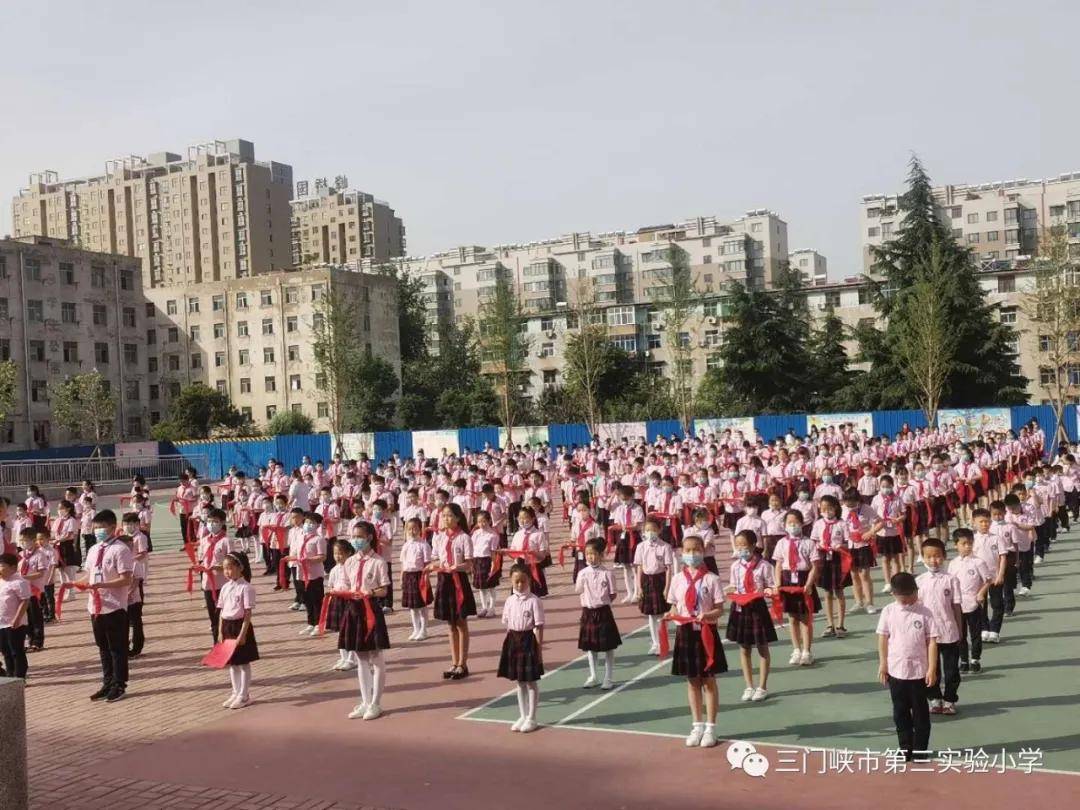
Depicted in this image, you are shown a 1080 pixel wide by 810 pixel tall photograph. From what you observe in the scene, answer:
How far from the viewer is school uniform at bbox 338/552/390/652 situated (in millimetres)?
9578

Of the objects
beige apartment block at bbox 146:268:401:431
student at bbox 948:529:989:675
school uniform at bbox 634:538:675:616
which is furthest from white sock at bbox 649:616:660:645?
beige apartment block at bbox 146:268:401:431

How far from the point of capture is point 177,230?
367 feet

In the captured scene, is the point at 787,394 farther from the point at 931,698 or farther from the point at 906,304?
the point at 931,698

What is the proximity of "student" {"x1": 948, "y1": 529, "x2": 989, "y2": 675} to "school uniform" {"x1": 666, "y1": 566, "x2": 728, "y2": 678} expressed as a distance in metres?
2.37

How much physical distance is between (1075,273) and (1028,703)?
34.4 metres

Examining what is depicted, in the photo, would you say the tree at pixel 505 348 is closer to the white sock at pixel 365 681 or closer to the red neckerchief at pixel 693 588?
the white sock at pixel 365 681

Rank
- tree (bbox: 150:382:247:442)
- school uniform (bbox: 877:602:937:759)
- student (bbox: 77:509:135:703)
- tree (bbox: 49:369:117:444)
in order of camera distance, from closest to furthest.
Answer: school uniform (bbox: 877:602:937:759) < student (bbox: 77:509:135:703) < tree (bbox: 49:369:117:444) < tree (bbox: 150:382:247:442)

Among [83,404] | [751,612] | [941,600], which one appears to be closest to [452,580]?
[751,612]

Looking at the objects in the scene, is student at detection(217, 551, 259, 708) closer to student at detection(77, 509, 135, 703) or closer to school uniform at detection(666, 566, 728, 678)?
student at detection(77, 509, 135, 703)

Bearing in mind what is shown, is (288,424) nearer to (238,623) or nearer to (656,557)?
(656,557)

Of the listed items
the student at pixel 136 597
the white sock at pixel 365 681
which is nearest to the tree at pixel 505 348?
the student at pixel 136 597

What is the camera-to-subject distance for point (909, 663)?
7.62 meters

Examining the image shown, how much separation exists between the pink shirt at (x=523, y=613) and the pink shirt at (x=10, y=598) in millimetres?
5106

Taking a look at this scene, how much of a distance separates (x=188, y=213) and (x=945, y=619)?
111354mm
